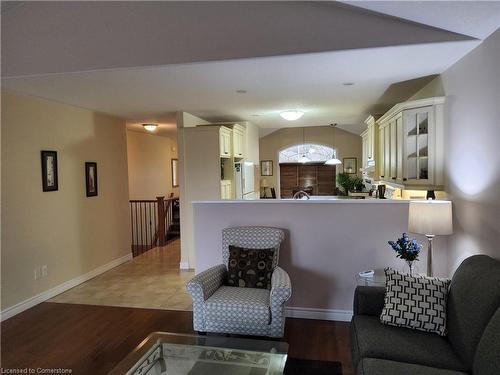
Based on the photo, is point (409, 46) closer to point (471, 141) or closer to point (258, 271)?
point (471, 141)

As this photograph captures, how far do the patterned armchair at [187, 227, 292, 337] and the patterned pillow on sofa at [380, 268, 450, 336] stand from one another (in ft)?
2.51

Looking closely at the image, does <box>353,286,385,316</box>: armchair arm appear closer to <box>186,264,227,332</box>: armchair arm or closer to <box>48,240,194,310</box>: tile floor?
<box>186,264,227,332</box>: armchair arm

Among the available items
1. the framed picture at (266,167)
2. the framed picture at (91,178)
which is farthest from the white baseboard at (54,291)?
the framed picture at (266,167)

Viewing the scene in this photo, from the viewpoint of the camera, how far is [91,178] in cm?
509

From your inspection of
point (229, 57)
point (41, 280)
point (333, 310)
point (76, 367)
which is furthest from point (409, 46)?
point (41, 280)

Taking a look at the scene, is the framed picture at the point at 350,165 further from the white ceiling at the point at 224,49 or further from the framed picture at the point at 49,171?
the framed picture at the point at 49,171

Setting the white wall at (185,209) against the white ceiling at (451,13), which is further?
the white wall at (185,209)

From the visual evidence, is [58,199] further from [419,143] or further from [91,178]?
[419,143]

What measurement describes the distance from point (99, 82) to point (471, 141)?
3475mm

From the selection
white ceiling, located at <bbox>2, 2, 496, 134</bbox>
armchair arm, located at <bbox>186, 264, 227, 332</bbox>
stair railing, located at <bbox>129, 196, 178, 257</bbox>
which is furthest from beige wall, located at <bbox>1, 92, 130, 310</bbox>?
armchair arm, located at <bbox>186, 264, 227, 332</bbox>

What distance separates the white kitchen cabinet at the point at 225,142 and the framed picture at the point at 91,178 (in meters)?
1.90

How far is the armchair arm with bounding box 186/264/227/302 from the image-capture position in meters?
2.93

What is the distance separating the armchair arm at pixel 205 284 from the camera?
2.93 m

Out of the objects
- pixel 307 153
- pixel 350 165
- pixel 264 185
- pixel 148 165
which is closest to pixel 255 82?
pixel 148 165
